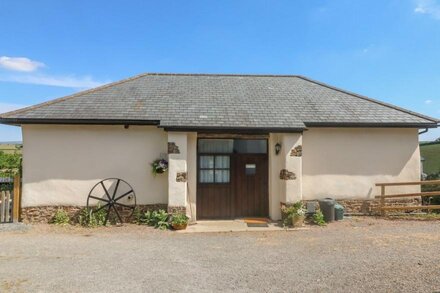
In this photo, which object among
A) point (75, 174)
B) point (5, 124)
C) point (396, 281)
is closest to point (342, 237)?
point (396, 281)

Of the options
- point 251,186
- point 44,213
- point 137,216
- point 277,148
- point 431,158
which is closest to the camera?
point 44,213

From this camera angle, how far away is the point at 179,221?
9.18 metres

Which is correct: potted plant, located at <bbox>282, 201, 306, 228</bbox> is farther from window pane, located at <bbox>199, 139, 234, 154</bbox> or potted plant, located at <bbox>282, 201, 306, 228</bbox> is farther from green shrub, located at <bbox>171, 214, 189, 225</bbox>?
green shrub, located at <bbox>171, 214, 189, 225</bbox>

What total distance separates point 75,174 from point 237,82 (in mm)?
7612

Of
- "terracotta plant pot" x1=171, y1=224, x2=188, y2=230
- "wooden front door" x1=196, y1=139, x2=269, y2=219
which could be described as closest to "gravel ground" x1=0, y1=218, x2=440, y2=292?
"terracotta plant pot" x1=171, y1=224, x2=188, y2=230

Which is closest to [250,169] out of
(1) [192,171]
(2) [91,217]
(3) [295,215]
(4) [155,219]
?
(1) [192,171]

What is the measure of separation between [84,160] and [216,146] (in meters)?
4.20

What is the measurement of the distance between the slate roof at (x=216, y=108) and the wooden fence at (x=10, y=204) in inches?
79.9

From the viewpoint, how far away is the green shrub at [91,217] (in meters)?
9.74

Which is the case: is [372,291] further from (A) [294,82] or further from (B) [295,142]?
(A) [294,82]

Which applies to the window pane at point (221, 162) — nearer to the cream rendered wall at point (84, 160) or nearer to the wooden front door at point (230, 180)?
the wooden front door at point (230, 180)

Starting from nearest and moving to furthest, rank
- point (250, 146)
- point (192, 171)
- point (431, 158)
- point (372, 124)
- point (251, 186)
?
point (192, 171), point (372, 124), point (251, 186), point (250, 146), point (431, 158)

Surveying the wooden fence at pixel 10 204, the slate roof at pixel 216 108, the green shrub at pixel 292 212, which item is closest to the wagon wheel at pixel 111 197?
the slate roof at pixel 216 108

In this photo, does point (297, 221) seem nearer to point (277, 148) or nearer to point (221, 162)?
point (277, 148)
